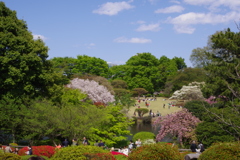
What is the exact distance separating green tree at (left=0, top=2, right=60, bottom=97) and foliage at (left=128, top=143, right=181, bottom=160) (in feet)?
46.0

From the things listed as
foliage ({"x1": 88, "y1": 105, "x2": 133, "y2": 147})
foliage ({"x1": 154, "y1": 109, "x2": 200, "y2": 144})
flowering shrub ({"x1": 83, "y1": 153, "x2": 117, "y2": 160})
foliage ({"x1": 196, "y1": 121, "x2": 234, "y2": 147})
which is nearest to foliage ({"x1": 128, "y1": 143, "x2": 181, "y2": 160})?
flowering shrub ({"x1": 83, "y1": 153, "x2": 117, "y2": 160})

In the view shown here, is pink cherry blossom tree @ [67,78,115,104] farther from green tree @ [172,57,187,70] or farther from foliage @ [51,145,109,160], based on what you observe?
green tree @ [172,57,187,70]

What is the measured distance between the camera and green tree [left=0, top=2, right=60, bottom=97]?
873 inches

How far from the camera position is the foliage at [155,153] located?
10805 millimetres

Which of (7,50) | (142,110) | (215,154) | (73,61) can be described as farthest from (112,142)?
(73,61)

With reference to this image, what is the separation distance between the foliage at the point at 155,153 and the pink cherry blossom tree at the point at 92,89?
3274 cm

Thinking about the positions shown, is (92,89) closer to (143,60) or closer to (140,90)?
(140,90)

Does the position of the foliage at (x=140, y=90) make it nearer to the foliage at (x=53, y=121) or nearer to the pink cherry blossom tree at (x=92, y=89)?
the pink cherry blossom tree at (x=92, y=89)

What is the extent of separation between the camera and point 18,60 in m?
22.6

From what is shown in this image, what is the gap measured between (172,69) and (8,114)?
225 feet

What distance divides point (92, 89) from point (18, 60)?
2243cm

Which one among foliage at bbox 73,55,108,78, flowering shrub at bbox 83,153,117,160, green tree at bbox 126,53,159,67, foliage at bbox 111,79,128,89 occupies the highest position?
green tree at bbox 126,53,159,67

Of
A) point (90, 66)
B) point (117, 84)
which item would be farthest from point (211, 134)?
point (90, 66)

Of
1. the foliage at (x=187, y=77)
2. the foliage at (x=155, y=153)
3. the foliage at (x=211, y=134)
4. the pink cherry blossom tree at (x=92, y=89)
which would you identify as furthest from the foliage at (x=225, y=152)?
the foliage at (x=187, y=77)
